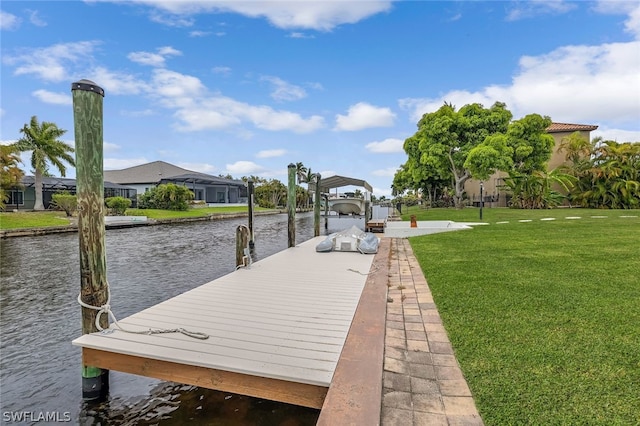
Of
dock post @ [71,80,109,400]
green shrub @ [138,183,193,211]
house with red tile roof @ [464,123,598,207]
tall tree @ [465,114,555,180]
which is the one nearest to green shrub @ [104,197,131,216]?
green shrub @ [138,183,193,211]

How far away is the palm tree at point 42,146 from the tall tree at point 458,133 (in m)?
26.2

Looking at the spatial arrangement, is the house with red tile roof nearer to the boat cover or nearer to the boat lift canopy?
the boat lift canopy

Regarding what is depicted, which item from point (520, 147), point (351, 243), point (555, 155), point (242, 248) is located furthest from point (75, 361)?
point (555, 155)

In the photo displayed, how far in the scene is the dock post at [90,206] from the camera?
2867 millimetres

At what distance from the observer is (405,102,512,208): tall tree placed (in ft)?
75.5

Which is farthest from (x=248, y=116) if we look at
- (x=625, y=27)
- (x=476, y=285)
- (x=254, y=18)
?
(x=476, y=285)

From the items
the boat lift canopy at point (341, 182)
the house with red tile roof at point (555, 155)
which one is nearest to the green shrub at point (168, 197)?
the boat lift canopy at point (341, 182)

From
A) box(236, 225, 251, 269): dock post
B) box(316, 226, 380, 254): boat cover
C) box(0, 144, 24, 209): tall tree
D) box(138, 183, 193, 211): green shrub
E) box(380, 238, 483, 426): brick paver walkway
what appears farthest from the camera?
box(138, 183, 193, 211): green shrub

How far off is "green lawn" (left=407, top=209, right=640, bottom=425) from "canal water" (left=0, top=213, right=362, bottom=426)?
1.39 metres

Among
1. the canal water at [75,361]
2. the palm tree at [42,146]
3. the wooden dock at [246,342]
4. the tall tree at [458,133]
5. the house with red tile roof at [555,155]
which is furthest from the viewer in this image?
the house with red tile roof at [555,155]

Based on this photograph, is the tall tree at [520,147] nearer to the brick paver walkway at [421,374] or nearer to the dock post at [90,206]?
the brick paver walkway at [421,374]

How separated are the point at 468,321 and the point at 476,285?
1.30 metres

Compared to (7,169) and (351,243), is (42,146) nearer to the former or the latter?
(7,169)

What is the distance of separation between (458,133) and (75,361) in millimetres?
24419
